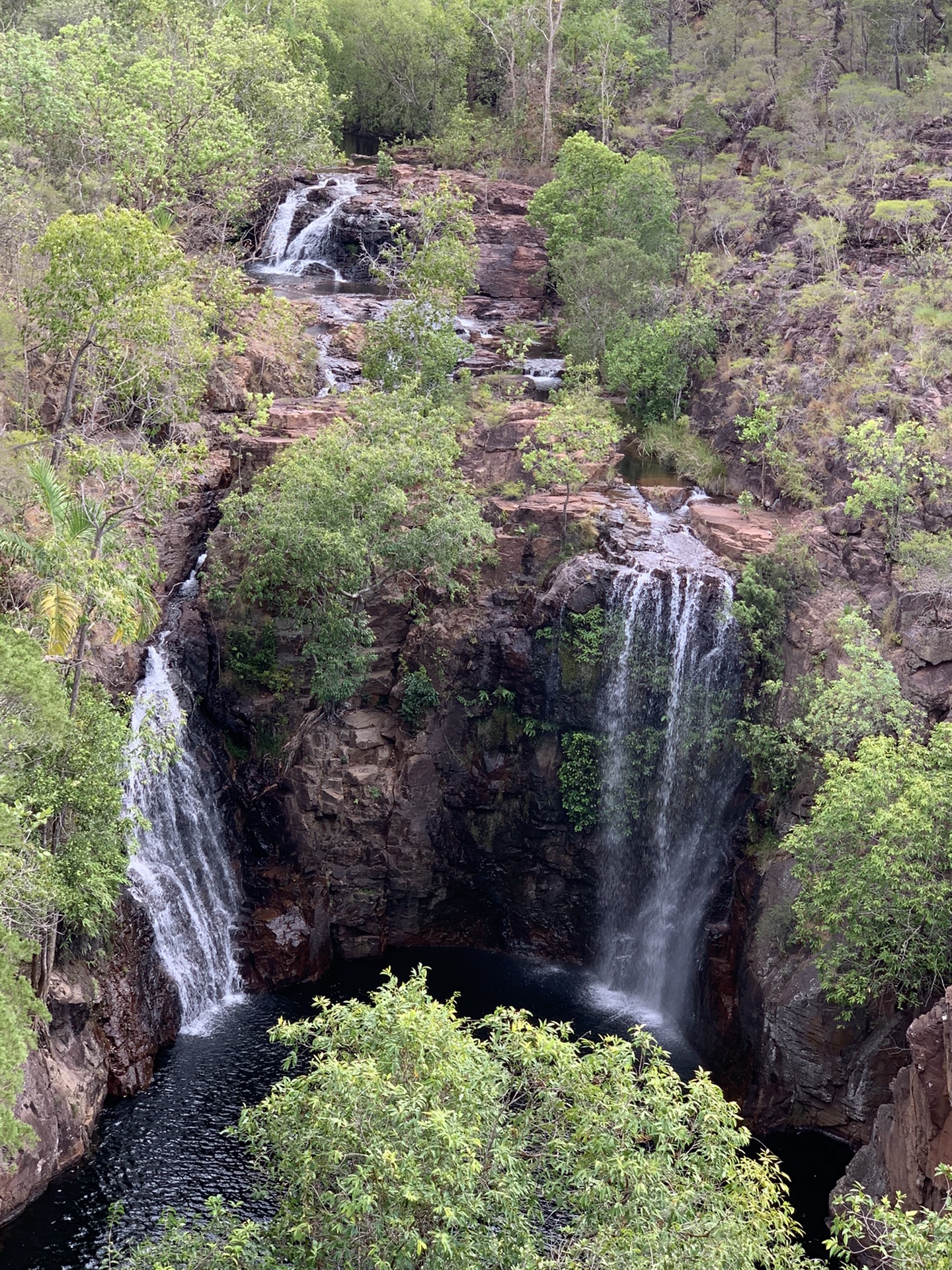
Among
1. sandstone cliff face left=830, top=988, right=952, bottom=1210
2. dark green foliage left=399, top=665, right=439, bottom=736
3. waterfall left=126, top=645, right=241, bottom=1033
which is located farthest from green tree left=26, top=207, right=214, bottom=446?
sandstone cliff face left=830, top=988, right=952, bottom=1210

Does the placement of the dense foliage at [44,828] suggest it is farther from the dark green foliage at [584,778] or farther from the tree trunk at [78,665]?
the dark green foliage at [584,778]

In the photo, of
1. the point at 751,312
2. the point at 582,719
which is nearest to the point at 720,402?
the point at 751,312

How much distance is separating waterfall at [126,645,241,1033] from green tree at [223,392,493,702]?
3.89 m

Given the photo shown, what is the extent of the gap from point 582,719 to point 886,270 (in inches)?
824

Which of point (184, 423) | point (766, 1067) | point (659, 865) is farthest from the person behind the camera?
point (184, 423)

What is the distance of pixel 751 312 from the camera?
1730 inches

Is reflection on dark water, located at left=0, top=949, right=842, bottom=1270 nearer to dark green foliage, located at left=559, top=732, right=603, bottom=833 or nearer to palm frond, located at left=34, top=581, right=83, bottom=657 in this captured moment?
dark green foliage, located at left=559, top=732, right=603, bottom=833

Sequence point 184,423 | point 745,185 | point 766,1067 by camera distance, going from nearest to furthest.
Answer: point 766,1067 → point 184,423 → point 745,185

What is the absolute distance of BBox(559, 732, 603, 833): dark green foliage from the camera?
111 ft

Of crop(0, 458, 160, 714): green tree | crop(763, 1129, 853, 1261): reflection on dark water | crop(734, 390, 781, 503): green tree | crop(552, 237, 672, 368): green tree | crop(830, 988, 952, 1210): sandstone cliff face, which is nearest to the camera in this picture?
crop(830, 988, 952, 1210): sandstone cliff face

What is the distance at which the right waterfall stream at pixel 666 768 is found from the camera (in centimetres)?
3231

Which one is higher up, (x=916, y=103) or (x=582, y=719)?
(x=916, y=103)

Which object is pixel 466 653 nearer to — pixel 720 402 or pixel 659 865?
pixel 659 865

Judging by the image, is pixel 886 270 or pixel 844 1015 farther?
pixel 886 270
